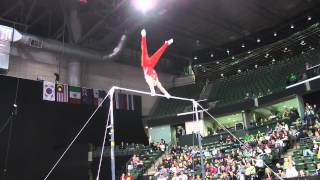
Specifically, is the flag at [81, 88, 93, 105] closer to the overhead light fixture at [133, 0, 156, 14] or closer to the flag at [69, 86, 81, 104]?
the flag at [69, 86, 81, 104]

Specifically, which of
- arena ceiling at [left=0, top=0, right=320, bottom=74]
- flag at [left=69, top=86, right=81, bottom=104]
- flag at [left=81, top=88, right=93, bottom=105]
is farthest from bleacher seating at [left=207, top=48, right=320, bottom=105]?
flag at [left=69, top=86, right=81, bottom=104]

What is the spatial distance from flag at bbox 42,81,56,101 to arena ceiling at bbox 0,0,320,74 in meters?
3.21

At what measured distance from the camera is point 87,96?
22062 millimetres

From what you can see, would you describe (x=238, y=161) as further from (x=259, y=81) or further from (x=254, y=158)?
(x=259, y=81)

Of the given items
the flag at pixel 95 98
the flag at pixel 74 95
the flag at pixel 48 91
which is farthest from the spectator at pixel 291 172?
the flag at pixel 48 91

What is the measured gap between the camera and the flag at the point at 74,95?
2125 centimetres

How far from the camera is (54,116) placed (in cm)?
2009

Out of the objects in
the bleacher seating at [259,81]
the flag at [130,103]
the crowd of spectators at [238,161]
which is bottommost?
the crowd of spectators at [238,161]

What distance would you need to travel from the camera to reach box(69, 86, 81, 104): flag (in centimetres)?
2125

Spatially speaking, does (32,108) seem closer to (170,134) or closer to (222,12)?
(170,134)

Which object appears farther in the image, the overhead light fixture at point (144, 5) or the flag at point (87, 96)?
the flag at point (87, 96)

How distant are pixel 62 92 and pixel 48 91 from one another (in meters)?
0.85

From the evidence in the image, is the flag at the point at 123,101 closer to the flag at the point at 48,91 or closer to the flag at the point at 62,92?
the flag at the point at 62,92

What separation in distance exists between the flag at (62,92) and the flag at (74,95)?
28 centimetres
